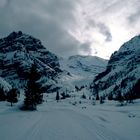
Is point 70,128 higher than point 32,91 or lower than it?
lower

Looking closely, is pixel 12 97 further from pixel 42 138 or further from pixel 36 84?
pixel 42 138

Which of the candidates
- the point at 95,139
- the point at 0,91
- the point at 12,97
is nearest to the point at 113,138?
the point at 95,139

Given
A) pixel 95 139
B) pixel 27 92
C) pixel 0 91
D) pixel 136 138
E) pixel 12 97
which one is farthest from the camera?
pixel 0 91

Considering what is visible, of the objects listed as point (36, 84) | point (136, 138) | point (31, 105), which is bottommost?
point (136, 138)

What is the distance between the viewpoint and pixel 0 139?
19.2 metres

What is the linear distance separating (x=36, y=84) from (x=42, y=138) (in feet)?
166

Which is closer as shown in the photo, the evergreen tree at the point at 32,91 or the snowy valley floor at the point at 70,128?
the snowy valley floor at the point at 70,128

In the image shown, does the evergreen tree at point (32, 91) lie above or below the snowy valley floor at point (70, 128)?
above

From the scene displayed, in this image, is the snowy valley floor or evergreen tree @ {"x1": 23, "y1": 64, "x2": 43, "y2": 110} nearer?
the snowy valley floor

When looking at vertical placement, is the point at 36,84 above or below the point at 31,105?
above

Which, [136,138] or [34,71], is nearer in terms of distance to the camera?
[136,138]

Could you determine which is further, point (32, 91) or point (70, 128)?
point (32, 91)

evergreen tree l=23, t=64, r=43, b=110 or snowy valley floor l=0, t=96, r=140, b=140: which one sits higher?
evergreen tree l=23, t=64, r=43, b=110

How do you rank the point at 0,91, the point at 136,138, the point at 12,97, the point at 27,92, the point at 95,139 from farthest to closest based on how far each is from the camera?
the point at 0,91, the point at 12,97, the point at 27,92, the point at 136,138, the point at 95,139
